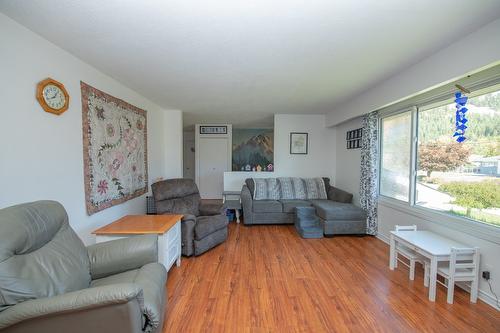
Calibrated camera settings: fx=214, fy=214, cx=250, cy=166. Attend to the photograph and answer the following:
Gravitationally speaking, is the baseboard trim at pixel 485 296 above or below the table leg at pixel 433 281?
below

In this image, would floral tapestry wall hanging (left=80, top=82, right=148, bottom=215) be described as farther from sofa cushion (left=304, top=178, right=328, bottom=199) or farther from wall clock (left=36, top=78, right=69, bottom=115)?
sofa cushion (left=304, top=178, right=328, bottom=199)

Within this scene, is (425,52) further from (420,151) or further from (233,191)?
(233,191)

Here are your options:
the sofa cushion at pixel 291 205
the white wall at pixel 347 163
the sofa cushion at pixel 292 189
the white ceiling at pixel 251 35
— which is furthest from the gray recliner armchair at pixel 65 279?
the white wall at pixel 347 163

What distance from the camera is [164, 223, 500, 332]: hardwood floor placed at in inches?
64.2

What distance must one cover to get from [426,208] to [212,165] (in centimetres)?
495

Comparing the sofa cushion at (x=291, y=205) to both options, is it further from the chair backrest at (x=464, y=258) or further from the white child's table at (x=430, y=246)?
the chair backrest at (x=464, y=258)

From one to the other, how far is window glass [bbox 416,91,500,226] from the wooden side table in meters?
3.05

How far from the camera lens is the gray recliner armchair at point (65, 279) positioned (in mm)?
1003

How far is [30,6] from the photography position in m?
1.41

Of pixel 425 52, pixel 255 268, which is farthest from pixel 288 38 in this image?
pixel 255 268

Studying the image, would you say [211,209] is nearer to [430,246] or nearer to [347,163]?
[430,246]

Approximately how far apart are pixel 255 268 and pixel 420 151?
2572mm

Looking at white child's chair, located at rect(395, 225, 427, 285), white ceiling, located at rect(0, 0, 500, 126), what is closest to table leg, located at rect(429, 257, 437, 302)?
white child's chair, located at rect(395, 225, 427, 285)

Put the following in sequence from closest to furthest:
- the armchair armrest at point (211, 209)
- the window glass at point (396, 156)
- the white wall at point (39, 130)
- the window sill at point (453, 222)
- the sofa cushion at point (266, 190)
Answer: the white wall at point (39, 130)
the window sill at point (453, 222)
the window glass at point (396, 156)
the armchair armrest at point (211, 209)
the sofa cushion at point (266, 190)
